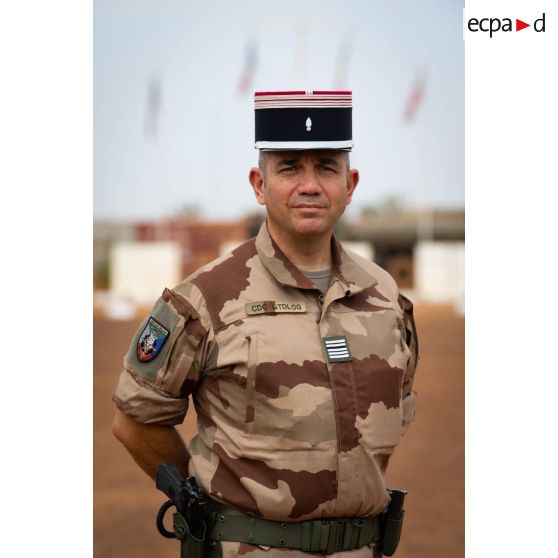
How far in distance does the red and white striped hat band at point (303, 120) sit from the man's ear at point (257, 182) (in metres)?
0.08

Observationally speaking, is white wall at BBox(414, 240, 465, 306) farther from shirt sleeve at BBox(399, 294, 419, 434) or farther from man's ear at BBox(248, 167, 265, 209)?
man's ear at BBox(248, 167, 265, 209)

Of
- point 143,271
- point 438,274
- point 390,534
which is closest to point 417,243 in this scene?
point 438,274

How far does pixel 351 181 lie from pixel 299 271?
327 mm

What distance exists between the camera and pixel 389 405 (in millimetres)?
3631

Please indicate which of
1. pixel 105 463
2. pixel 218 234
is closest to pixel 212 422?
pixel 105 463

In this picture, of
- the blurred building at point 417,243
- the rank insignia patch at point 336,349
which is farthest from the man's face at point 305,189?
the blurred building at point 417,243

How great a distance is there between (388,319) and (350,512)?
645 millimetres

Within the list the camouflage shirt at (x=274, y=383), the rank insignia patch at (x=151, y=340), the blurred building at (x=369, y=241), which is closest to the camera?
the camouflage shirt at (x=274, y=383)

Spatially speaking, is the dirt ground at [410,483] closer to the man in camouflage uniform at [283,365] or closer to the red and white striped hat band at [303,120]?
the man in camouflage uniform at [283,365]

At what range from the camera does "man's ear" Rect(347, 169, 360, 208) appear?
362 centimetres

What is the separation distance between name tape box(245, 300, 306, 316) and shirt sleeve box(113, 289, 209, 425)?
5.9 inches

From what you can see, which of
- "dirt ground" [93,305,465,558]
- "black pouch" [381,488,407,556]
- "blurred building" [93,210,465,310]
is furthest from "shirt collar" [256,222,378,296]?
"blurred building" [93,210,465,310]

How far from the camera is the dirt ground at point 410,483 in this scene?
802 cm
